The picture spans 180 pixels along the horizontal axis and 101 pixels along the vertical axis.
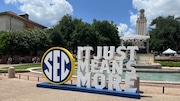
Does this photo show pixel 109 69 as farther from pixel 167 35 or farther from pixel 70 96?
pixel 167 35

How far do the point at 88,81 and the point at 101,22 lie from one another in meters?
57.3

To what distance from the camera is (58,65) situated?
13578 millimetres

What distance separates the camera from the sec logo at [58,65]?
13.3 meters

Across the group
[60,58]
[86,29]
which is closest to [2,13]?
[86,29]

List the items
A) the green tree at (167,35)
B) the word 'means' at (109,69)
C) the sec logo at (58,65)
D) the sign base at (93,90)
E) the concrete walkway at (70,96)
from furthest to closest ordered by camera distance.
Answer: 1. the green tree at (167,35)
2. the sec logo at (58,65)
3. the word 'means' at (109,69)
4. the sign base at (93,90)
5. the concrete walkway at (70,96)

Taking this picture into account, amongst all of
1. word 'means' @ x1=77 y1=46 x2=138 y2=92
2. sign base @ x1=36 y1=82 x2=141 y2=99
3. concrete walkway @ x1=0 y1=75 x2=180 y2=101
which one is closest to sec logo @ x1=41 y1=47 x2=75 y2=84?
sign base @ x1=36 y1=82 x2=141 y2=99

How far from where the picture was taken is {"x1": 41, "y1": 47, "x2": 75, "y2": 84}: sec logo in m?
13.3

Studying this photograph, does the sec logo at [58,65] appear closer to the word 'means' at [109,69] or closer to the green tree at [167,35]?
the word 'means' at [109,69]

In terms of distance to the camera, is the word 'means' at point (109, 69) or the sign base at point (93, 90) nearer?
the sign base at point (93, 90)

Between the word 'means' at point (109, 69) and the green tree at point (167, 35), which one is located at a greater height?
the green tree at point (167, 35)

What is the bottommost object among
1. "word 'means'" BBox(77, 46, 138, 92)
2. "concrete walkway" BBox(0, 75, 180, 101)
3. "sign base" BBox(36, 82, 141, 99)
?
"concrete walkway" BBox(0, 75, 180, 101)

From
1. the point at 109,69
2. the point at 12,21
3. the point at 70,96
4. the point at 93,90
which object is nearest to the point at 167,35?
the point at 12,21

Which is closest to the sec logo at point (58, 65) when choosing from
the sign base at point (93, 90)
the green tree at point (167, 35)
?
the sign base at point (93, 90)

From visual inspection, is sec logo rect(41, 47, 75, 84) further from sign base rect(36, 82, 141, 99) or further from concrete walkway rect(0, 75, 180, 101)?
concrete walkway rect(0, 75, 180, 101)
